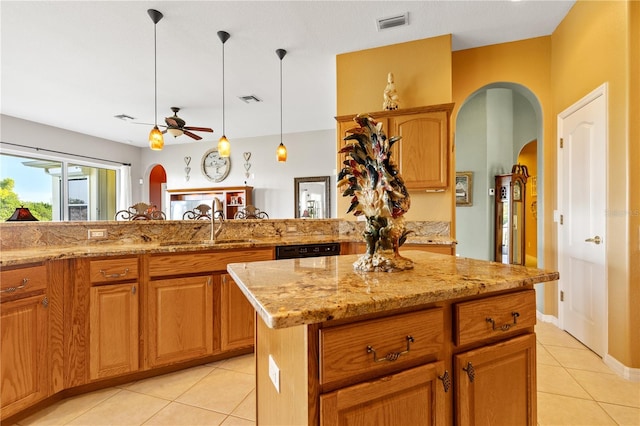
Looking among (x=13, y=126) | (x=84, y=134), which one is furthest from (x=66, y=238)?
(x=84, y=134)

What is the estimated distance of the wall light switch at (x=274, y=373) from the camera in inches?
40.9

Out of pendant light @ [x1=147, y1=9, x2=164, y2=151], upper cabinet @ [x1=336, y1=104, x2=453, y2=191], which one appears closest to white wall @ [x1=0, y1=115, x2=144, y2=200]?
pendant light @ [x1=147, y1=9, x2=164, y2=151]

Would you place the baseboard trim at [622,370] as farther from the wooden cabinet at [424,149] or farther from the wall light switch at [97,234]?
the wall light switch at [97,234]

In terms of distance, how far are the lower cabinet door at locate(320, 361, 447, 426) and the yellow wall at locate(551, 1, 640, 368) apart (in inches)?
82.1

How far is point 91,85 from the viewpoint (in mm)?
4242

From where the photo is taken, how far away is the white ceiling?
2.68 metres

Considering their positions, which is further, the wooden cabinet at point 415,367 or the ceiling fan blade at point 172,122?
the ceiling fan blade at point 172,122

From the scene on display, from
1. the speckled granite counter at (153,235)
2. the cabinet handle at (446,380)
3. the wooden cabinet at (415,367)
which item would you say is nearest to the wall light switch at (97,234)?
the speckled granite counter at (153,235)

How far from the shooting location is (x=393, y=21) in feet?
9.34

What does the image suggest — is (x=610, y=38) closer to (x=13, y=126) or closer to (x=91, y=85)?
(x=91, y=85)

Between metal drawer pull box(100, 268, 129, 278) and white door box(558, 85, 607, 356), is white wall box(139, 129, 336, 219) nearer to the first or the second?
white door box(558, 85, 607, 356)

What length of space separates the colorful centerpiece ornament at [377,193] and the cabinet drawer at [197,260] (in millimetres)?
1339

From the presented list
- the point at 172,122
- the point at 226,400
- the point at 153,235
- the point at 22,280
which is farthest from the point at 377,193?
the point at 172,122

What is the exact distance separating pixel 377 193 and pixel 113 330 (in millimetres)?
1993
